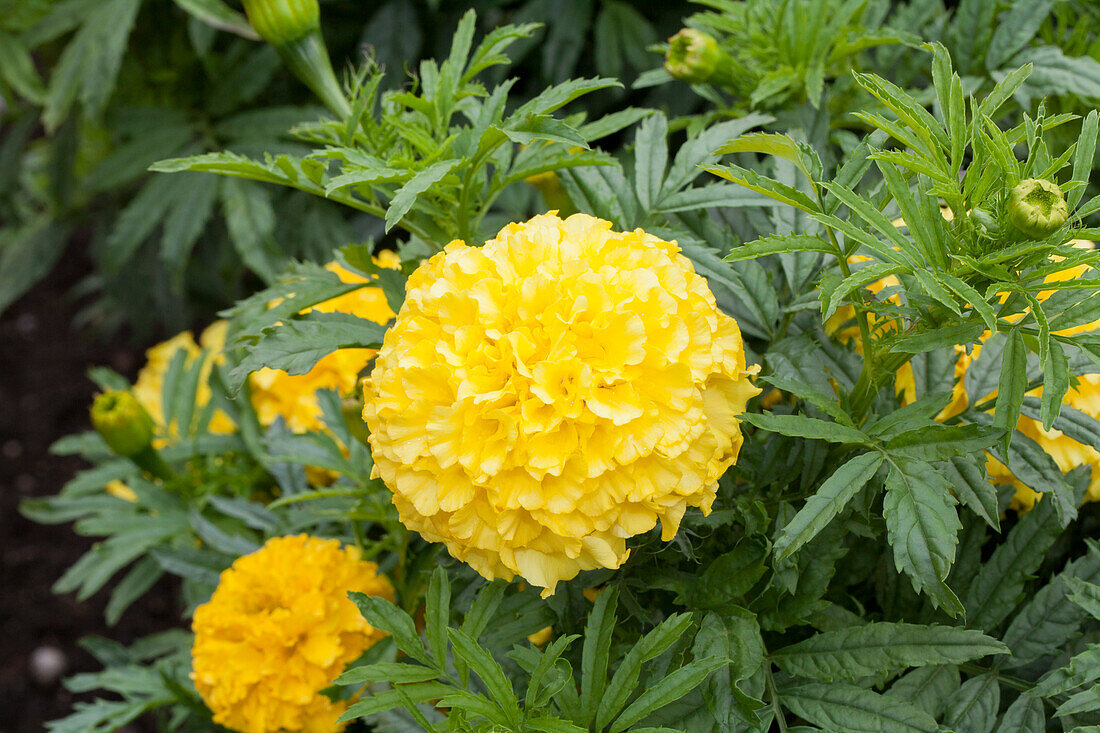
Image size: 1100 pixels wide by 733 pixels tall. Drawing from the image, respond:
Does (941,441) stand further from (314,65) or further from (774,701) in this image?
(314,65)

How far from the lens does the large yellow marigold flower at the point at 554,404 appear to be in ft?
1.82

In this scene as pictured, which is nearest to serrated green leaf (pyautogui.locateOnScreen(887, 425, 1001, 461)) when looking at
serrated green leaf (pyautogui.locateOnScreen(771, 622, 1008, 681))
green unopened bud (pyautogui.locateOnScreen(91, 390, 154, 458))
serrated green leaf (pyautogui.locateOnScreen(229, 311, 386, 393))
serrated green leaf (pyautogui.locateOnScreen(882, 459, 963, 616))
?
serrated green leaf (pyautogui.locateOnScreen(882, 459, 963, 616))

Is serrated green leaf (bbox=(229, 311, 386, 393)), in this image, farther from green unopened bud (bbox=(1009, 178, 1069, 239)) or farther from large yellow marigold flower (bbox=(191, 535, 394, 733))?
green unopened bud (bbox=(1009, 178, 1069, 239))

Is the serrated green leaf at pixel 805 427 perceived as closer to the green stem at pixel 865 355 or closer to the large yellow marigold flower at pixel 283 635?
the green stem at pixel 865 355

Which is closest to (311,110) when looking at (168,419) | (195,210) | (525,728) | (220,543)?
(195,210)

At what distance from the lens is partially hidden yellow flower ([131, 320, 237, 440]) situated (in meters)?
1.31

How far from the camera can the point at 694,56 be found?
85cm

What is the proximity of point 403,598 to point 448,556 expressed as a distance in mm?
175

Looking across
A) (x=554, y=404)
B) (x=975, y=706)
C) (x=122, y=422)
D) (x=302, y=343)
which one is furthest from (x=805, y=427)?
(x=122, y=422)

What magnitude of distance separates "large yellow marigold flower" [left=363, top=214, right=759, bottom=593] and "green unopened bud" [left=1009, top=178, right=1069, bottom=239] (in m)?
0.19

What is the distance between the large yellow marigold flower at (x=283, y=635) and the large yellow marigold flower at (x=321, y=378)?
186 millimetres

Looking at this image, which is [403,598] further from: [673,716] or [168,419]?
[168,419]

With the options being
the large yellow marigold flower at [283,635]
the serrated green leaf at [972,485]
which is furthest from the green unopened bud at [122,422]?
the serrated green leaf at [972,485]

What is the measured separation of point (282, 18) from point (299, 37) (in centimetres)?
2
